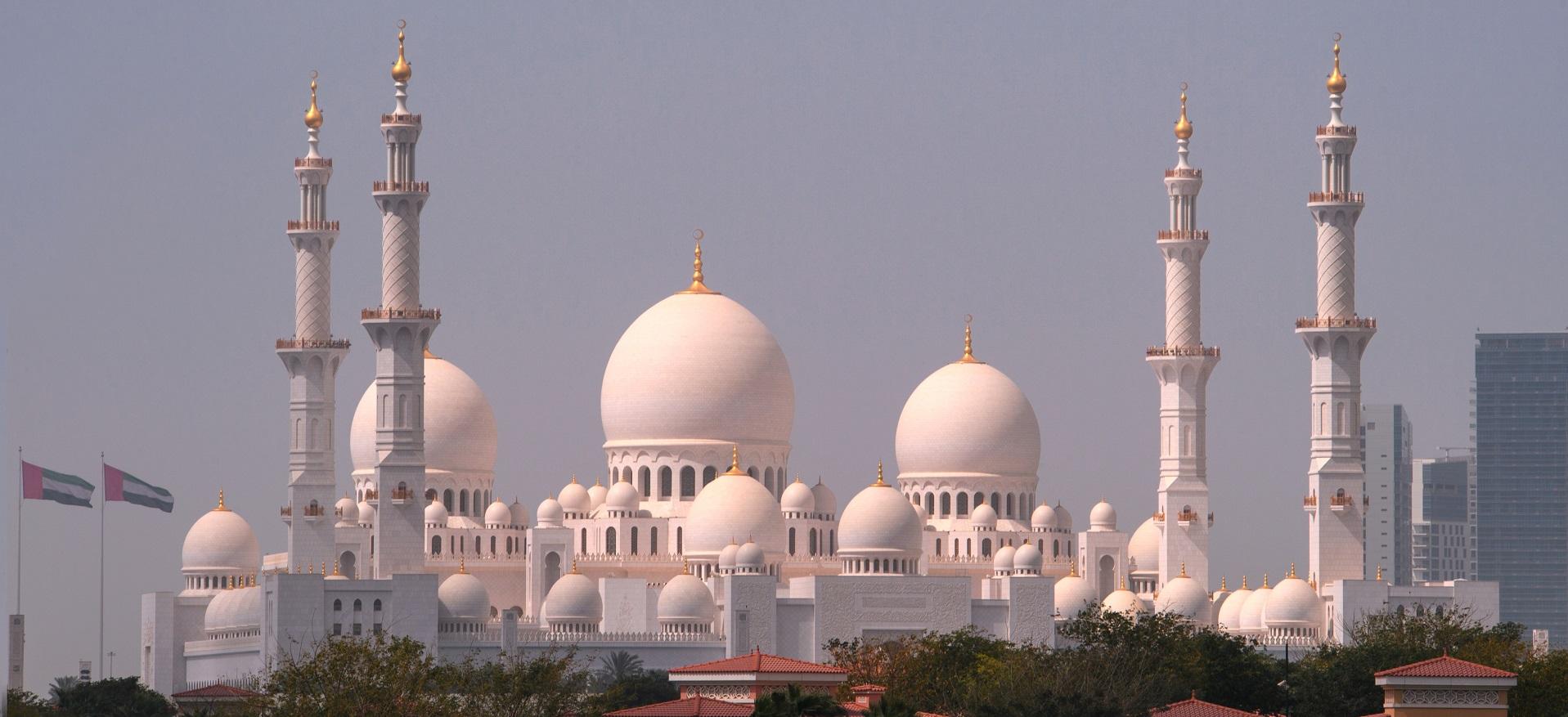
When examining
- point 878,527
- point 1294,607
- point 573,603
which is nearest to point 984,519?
point 878,527

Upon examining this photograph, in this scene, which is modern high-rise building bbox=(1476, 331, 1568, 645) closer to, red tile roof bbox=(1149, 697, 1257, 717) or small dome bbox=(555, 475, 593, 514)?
small dome bbox=(555, 475, 593, 514)

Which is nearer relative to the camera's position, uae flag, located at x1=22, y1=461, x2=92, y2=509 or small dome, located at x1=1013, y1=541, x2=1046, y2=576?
uae flag, located at x1=22, y1=461, x2=92, y2=509

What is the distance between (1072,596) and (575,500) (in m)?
14.1

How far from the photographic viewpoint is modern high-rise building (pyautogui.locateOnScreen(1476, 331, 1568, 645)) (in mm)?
147750

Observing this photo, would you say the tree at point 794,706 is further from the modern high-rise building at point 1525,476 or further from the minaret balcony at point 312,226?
the modern high-rise building at point 1525,476

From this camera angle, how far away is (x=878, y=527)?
77.2 metres

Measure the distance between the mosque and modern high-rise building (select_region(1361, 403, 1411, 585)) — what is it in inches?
2892

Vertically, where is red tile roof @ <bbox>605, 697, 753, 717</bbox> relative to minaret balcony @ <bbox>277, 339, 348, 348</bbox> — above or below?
below

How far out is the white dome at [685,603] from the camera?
74625 mm

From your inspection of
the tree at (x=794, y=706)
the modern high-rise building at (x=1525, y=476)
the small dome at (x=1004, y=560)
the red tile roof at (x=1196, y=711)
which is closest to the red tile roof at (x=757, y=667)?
the red tile roof at (x=1196, y=711)

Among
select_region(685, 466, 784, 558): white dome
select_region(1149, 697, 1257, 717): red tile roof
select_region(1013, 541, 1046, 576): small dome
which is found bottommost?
select_region(1149, 697, 1257, 717): red tile roof

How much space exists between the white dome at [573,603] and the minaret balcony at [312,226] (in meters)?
11.3

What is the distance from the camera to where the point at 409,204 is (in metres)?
73.7

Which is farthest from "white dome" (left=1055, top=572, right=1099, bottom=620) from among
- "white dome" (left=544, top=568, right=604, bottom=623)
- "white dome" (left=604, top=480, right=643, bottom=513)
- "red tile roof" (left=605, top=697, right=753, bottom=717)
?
"red tile roof" (left=605, top=697, right=753, bottom=717)
